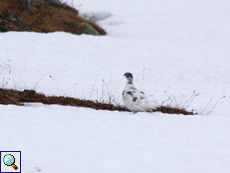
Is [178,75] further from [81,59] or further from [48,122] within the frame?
[48,122]

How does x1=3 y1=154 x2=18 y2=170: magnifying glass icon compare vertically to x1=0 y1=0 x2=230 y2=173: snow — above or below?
below

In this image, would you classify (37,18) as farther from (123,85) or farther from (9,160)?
(9,160)

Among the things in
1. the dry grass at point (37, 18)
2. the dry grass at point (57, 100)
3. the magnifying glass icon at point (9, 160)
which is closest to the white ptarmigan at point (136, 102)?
the dry grass at point (57, 100)

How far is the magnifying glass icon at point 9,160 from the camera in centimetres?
411

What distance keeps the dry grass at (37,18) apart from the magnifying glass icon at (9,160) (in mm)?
10974

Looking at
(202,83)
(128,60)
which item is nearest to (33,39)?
(128,60)

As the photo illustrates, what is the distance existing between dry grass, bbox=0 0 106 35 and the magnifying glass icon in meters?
11.0

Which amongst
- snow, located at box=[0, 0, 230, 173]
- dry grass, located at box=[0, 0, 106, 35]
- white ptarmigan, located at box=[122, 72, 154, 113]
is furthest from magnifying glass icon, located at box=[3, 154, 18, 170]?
dry grass, located at box=[0, 0, 106, 35]

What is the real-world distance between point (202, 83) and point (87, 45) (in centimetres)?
566

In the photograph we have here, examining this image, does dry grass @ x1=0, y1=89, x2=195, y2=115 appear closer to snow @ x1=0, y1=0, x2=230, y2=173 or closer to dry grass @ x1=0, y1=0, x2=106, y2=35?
snow @ x1=0, y1=0, x2=230, y2=173

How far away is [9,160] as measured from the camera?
419 centimetres

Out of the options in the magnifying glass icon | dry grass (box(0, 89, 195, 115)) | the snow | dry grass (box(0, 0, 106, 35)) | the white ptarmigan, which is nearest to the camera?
the magnifying glass icon

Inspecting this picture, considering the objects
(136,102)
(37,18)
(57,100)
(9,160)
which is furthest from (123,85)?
(37,18)

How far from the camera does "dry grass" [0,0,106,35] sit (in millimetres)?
14555
